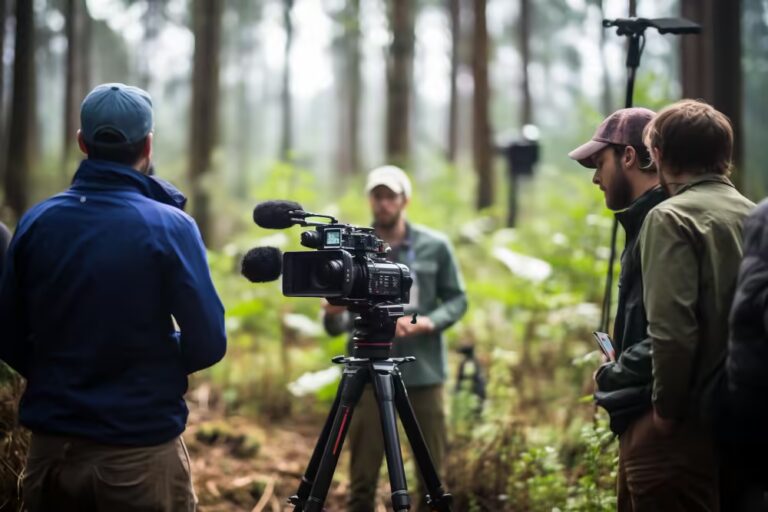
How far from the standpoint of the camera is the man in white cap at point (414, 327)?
5008 mm

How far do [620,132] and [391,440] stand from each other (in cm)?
168

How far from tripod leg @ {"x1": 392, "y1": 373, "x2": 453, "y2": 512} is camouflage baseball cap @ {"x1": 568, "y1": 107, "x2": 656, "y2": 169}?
1.38 metres

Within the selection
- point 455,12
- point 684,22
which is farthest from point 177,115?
point 684,22

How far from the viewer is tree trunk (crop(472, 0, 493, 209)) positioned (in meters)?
15.2

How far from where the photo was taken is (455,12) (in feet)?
85.8

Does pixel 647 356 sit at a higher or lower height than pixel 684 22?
lower

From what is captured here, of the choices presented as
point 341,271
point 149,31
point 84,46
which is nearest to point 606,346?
point 341,271

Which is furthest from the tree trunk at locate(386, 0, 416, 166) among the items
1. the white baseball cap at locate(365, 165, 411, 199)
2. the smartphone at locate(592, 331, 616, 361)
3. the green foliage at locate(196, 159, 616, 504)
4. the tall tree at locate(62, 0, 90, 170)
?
the smartphone at locate(592, 331, 616, 361)

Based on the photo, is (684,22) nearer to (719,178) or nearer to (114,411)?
(719,178)

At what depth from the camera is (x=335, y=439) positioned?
374 centimetres

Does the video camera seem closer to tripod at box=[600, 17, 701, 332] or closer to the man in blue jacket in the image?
the man in blue jacket

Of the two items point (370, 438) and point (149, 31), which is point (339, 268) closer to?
point (370, 438)

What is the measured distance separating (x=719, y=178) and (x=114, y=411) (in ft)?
7.74

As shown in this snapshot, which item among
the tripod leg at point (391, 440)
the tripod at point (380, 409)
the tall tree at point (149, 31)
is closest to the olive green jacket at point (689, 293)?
the tripod leg at point (391, 440)
